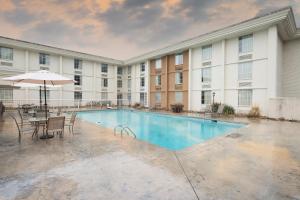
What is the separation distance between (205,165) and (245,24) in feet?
47.6

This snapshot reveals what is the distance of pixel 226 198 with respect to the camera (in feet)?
8.66

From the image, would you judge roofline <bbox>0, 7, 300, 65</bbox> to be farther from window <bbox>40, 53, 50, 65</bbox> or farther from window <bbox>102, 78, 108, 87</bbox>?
window <bbox>102, 78, 108, 87</bbox>

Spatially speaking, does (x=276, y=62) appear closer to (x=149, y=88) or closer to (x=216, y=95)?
(x=216, y=95)

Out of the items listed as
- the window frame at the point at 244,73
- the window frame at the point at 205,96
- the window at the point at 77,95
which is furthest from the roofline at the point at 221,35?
the window at the point at 77,95

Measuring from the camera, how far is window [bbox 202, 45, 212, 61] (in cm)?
1750

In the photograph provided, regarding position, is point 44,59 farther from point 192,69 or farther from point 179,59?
point 192,69

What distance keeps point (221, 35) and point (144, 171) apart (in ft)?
52.0

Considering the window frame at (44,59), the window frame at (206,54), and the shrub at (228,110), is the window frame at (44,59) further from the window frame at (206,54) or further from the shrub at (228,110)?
the shrub at (228,110)

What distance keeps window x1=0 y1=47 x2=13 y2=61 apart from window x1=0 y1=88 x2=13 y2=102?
149 inches

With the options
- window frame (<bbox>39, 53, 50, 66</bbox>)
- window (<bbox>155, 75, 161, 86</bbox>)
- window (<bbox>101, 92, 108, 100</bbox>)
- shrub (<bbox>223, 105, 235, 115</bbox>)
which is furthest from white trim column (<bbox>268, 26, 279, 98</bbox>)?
window frame (<bbox>39, 53, 50, 66</bbox>)

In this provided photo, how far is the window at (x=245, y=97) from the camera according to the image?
47.5 ft

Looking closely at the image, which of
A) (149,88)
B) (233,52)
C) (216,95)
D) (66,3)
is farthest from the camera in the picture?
(149,88)

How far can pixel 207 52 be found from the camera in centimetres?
1777

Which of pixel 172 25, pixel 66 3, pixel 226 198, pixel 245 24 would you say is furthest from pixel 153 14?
pixel 226 198
